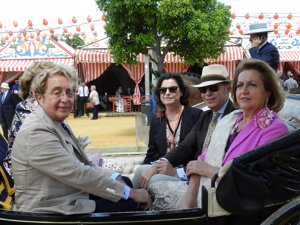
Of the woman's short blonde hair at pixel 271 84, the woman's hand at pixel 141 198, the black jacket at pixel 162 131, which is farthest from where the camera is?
the black jacket at pixel 162 131

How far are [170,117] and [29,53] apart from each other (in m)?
15.2

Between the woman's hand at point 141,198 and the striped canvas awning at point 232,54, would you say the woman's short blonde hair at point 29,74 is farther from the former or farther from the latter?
the striped canvas awning at point 232,54

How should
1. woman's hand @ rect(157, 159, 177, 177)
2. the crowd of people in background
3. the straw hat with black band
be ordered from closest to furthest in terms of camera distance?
1. the crowd of people in background
2. woman's hand @ rect(157, 159, 177, 177)
3. the straw hat with black band

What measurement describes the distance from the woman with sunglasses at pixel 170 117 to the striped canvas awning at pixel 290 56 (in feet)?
48.5

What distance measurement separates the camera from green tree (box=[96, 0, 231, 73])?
10.2m

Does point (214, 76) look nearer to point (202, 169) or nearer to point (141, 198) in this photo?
point (202, 169)

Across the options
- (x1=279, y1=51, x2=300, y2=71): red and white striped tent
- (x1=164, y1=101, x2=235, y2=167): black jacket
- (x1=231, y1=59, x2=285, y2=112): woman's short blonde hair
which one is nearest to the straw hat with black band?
(x1=164, y1=101, x2=235, y2=167): black jacket

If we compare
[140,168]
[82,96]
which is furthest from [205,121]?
[82,96]

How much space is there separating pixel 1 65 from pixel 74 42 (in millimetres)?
28361

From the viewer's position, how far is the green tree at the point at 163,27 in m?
10.2

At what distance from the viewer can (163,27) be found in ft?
34.9

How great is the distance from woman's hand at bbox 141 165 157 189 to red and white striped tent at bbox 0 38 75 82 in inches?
586

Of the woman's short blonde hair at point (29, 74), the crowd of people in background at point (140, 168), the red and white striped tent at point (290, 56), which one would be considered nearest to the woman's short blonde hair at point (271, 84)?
the crowd of people in background at point (140, 168)

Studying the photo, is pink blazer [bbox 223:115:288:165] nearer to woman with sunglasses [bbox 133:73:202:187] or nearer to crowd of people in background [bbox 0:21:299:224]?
crowd of people in background [bbox 0:21:299:224]
